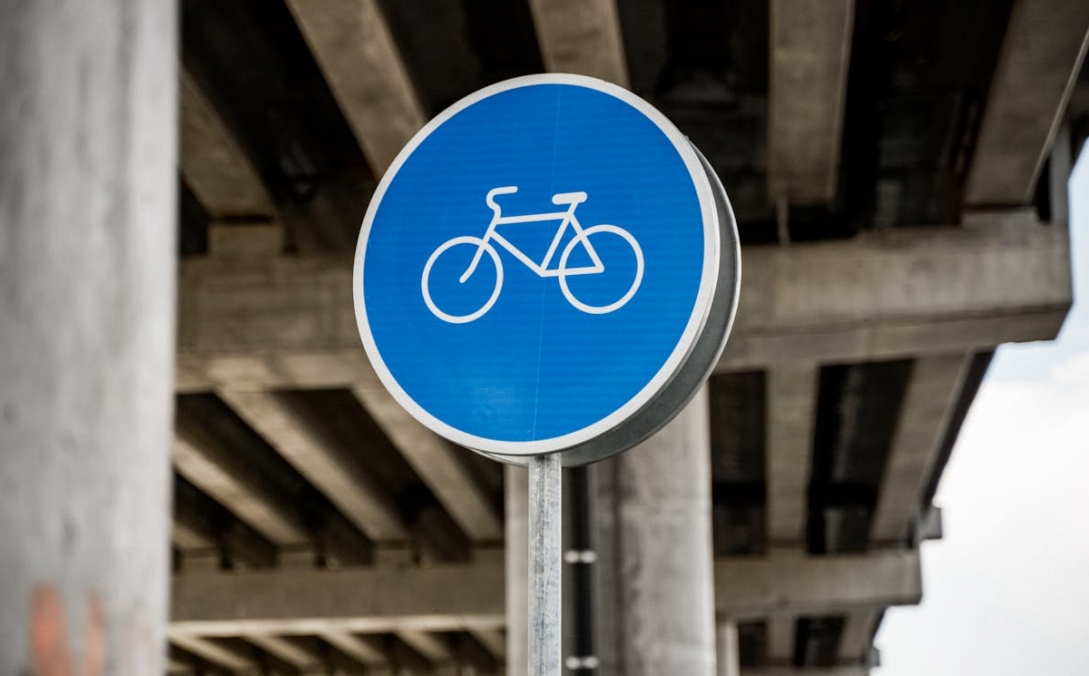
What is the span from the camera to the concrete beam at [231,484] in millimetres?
19344

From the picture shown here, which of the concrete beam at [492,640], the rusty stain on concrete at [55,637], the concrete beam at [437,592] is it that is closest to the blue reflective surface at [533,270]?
the rusty stain on concrete at [55,637]

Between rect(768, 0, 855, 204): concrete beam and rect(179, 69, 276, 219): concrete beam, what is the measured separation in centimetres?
405

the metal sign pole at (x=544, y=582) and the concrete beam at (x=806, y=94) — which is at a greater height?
the concrete beam at (x=806, y=94)

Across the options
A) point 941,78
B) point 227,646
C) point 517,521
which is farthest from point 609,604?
point 227,646

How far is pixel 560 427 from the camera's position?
3203 mm

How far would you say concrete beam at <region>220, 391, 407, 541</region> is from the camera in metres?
17.5

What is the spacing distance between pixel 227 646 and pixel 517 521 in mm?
22672

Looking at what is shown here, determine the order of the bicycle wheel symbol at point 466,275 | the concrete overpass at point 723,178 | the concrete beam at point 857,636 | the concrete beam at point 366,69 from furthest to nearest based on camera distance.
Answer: the concrete beam at point 857,636
the concrete overpass at point 723,178
the concrete beam at point 366,69
the bicycle wheel symbol at point 466,275

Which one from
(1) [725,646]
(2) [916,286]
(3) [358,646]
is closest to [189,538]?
(1) [725,646]

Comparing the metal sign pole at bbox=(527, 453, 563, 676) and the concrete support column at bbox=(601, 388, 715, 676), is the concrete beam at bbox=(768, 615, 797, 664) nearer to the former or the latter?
the concrete support column at bbox=(601, 388, 715, 676)

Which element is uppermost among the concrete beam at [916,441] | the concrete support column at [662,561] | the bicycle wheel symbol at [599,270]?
the concrete beam at [916,441]

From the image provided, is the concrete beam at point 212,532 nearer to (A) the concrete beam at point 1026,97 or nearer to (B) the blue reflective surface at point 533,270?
(A) the concrete beam at point 1026,97

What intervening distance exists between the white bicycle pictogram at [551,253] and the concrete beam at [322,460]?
1368 cm

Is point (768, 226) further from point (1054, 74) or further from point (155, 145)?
point (155, 145)
